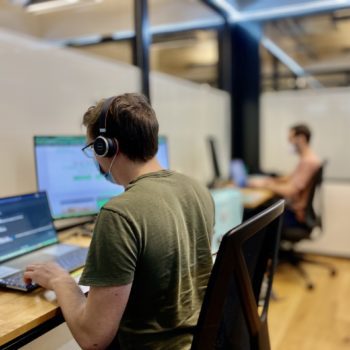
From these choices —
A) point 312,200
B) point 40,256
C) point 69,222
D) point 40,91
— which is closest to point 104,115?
point 40,256

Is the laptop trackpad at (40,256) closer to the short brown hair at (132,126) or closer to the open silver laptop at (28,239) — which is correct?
the open silver laptop at (28,239)

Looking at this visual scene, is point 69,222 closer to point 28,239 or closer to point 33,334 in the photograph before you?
point 28,239

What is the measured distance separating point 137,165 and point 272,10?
11.0 feet

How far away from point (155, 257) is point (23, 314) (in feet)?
1.40

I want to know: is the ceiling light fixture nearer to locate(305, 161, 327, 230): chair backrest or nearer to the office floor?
locate(305, 161, 327, 230): chair backrest

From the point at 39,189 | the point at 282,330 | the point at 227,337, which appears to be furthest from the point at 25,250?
the point at 282,330

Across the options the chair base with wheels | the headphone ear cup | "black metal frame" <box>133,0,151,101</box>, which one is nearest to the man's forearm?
the headphone ear cup

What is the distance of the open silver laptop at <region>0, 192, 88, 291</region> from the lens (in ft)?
4.76

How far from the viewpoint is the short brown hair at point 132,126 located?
1069 mm

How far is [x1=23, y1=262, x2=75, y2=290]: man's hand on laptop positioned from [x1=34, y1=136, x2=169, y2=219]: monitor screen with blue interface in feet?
1.85

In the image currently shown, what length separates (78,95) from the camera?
7.04ft

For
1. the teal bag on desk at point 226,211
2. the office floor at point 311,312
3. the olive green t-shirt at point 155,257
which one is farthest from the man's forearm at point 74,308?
the office floor at point 311,312

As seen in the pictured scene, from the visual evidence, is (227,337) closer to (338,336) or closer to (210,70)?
(338,336)

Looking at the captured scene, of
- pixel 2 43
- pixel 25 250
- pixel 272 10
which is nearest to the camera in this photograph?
pixel 25 250
